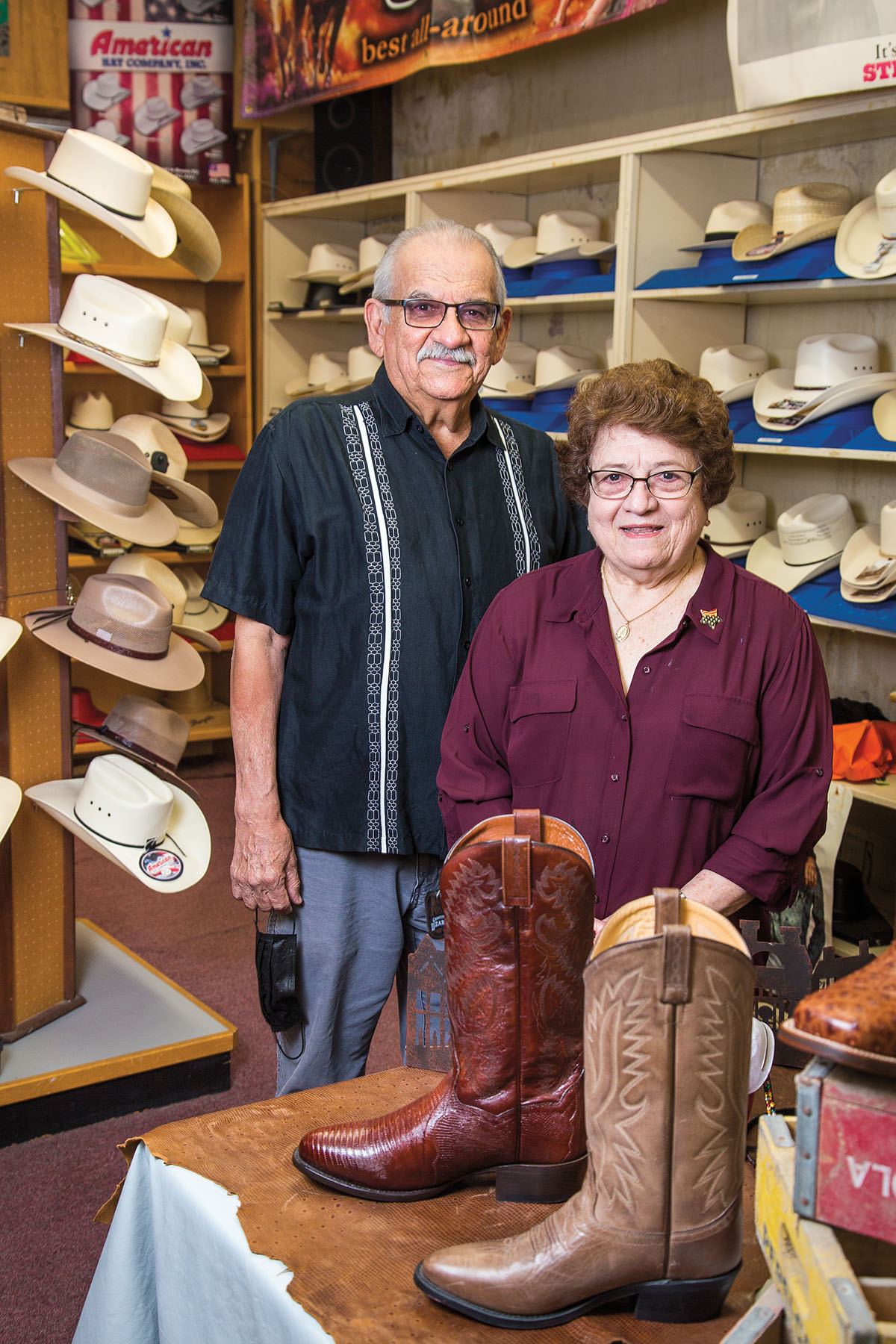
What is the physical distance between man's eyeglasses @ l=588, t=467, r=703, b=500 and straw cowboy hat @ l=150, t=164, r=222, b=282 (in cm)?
177

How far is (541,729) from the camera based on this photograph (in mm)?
1598

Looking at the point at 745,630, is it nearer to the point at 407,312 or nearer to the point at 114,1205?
the point at 407,312

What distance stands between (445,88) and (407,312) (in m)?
3.82

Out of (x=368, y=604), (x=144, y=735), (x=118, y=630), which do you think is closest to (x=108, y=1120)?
(x=144, y=735)

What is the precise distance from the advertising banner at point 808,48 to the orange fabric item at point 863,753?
154 centimetres

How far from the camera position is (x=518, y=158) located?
13.6 ft

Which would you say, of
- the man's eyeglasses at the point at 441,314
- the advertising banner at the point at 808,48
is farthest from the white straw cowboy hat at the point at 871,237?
the man's eyeglasses at the point at 441,314

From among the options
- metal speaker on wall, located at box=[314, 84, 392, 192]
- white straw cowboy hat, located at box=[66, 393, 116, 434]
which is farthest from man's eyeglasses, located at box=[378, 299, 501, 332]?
metal speaker on wall, located at box=[314, 84, 392, 192]

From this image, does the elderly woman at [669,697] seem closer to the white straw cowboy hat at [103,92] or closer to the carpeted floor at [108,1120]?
the carpeted floor at [108,1120]

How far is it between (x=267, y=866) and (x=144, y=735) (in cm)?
98

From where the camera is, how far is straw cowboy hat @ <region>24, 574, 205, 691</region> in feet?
9.13

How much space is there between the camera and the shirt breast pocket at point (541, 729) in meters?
1.59

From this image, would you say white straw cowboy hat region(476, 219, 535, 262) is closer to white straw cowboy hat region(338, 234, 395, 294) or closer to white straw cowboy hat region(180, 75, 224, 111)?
white straw cowboy hat region(338, 234, 395, 294)

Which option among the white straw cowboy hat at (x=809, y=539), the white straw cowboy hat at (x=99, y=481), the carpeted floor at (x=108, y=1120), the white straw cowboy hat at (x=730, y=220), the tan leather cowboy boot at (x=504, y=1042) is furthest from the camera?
the white straw cowboy hat at (x=730, y=220)
